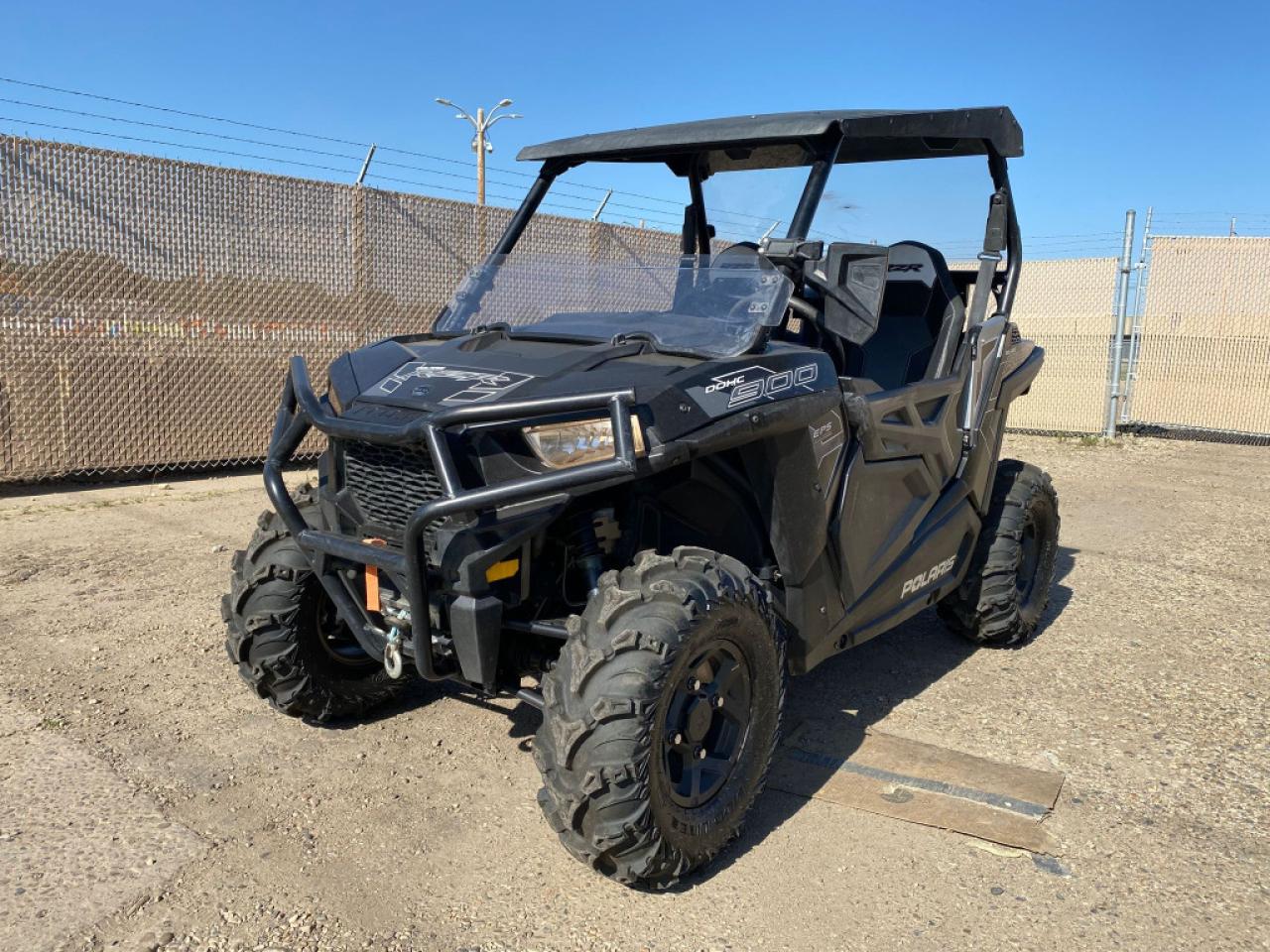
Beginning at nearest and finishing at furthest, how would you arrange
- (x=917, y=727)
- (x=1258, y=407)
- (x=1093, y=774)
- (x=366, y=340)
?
(x=1093, y=774) < (x=917, y=727) < (x=366, y=340) < (x=1258, y=407)

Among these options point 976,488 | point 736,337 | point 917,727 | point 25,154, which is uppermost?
point 25,154

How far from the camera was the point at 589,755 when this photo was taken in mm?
2809

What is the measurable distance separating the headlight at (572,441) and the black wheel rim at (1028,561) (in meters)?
3.22

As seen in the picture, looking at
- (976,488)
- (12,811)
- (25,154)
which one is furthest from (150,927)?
(25,154)

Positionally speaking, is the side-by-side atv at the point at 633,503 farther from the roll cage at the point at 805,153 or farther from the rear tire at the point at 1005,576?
the rear tire at the point at 1005,576

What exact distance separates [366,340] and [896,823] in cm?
791

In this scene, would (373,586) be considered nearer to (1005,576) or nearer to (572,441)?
(572,441)

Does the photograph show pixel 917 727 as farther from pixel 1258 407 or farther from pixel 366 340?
pixel 1258 407

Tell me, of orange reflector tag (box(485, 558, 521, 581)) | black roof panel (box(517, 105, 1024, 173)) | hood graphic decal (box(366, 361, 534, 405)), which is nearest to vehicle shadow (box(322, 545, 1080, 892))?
orange reflector tag (box(485, 558, 521, 581))

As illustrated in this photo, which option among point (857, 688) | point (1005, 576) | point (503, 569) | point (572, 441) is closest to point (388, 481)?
point (503, 569)

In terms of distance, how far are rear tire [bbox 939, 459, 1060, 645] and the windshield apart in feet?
6.86

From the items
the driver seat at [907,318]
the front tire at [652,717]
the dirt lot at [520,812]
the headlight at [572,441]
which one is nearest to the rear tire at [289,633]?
the dirt lot at [520,812]

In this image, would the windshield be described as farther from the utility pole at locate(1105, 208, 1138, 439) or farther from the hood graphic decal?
the utility pole at locate(1105, 208, 1138, 439)

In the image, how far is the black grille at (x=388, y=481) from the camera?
3.06 metres
